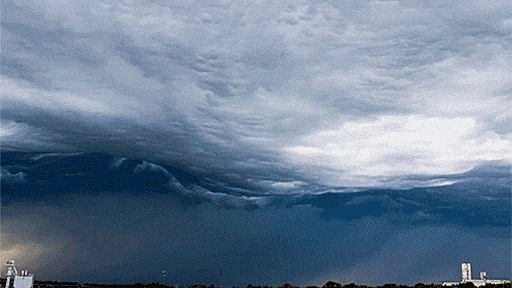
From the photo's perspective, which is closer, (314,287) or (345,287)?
(345,287)

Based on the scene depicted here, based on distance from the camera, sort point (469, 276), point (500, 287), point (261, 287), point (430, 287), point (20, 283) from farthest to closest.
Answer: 1. point (469, 276)
2. point (261, 287)
3. point (430, 287)
4. point (500, 287)
5. point (20, 283)

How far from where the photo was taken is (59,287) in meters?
85.8

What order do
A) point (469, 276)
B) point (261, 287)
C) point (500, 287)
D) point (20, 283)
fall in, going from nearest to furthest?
point (20, 283)
point (500, 287)
point (261, 287)
point (469, 276)

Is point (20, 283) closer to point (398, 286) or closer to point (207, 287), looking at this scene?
point (207, 287)

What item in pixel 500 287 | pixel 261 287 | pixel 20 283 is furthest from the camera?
pixel 261 287

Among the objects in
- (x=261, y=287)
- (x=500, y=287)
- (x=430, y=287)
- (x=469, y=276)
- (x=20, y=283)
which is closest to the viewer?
(x=20, y=283)

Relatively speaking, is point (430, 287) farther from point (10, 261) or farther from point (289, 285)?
point (10, 261)

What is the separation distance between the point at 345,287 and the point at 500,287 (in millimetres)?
24292

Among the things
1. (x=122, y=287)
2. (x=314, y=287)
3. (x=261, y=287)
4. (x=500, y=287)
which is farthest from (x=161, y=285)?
(x=500, y=287)

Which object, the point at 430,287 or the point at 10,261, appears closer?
the point at 10,261

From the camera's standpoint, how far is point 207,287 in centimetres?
8338

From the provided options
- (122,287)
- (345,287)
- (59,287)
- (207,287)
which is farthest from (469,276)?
(59,287)

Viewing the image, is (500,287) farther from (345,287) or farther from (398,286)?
(345,287)

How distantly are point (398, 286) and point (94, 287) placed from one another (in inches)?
2137
